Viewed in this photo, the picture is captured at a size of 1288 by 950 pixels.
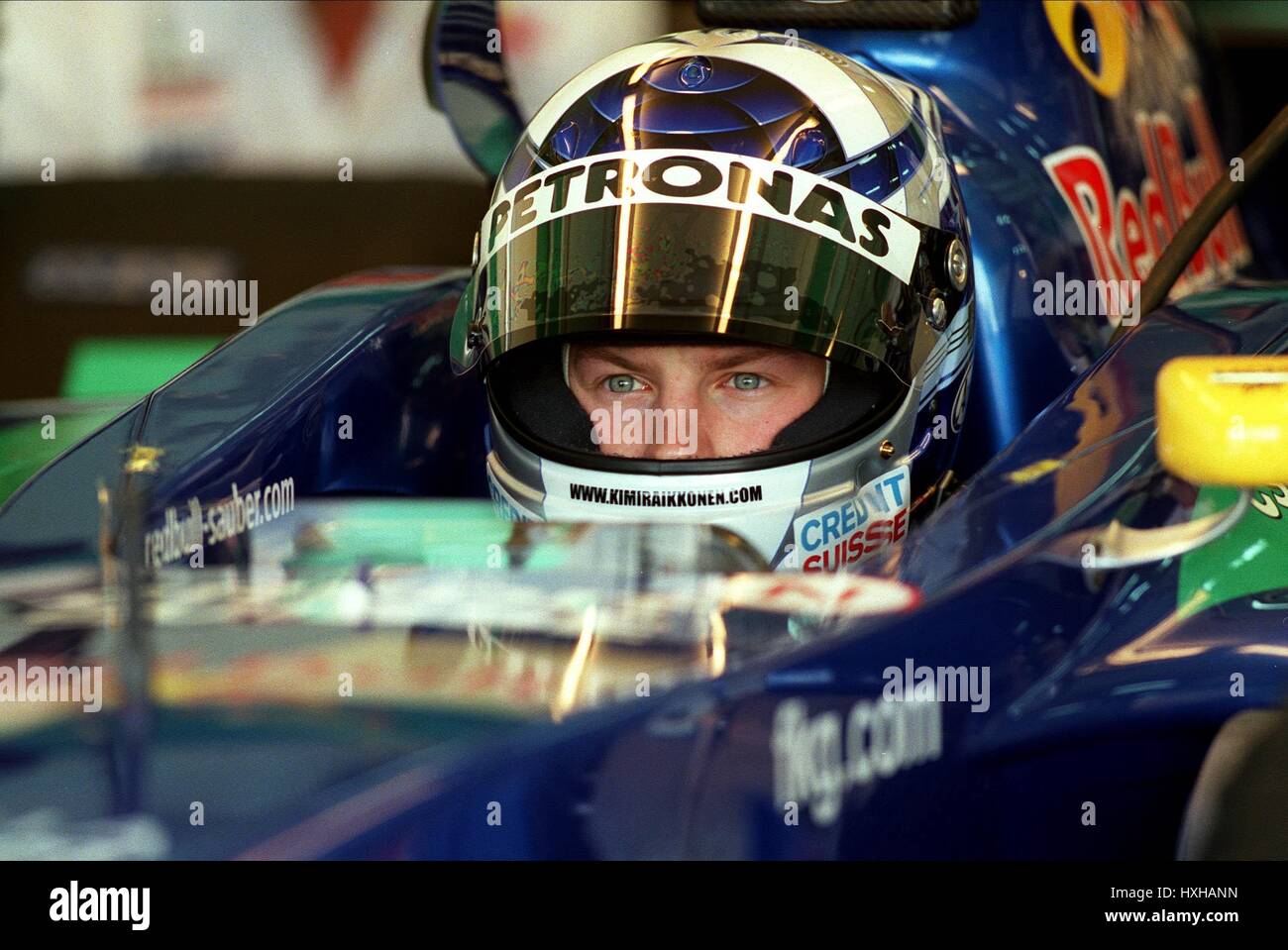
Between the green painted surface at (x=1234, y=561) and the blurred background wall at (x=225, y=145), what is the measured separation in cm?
363

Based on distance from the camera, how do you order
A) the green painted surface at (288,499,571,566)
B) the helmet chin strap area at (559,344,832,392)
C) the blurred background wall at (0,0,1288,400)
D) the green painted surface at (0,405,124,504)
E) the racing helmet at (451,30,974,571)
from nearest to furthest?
the green painted surface at (288,499,571,566), the racing helmet at (451,30,974,571), the helmet chin strap area at (559,344,832,392), the green painted surface at (0,405,124,504), the blurred background wall at (0,0,1288,400)

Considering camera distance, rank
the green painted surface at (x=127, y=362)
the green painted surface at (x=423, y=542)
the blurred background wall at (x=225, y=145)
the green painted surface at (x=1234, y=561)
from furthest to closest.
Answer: the blurred background wall at (x=225, y=145), the green painted surface at (x=127, y=362), the green painted surface at (x=1234, y=561), the green painted surface at (x=423, y=542)

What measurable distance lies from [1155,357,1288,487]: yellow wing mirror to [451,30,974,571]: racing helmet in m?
0.54

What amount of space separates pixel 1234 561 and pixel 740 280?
51 centimetres

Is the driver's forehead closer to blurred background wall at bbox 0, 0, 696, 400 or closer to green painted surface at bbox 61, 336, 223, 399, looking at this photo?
green painted surface at bbox 61, 336, 223, 399

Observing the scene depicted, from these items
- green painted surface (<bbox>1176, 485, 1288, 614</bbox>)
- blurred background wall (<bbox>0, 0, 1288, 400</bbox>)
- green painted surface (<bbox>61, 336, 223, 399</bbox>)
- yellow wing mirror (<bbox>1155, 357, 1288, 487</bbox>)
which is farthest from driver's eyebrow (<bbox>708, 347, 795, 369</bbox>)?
blurred background wall (<bbox>0, 0, 1288, 400</bbox>)

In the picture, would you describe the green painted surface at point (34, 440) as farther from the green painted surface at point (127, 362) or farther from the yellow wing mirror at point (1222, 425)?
the green painted surface at point (127, 362)

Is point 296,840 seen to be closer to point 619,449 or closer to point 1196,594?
point 1196,594

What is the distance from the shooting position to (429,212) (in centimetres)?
500

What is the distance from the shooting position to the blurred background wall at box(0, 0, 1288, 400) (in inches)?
189

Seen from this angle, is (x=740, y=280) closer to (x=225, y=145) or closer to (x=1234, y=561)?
(x=1234, y=561)

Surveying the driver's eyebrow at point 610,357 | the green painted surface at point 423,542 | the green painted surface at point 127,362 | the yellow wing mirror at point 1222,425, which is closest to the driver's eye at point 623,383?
the driver's eyebrow at point 610,357

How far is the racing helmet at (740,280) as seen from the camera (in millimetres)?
1585

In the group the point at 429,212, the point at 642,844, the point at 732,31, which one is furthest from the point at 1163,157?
the point at 429,212
